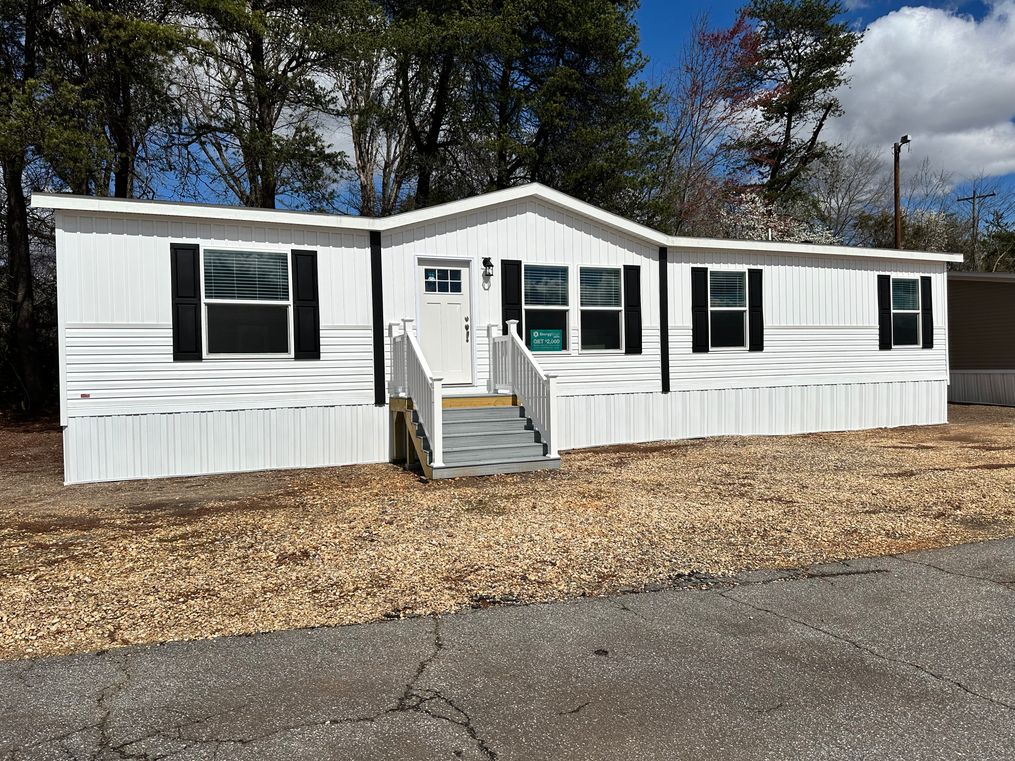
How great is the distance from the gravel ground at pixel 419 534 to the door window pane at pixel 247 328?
171cm

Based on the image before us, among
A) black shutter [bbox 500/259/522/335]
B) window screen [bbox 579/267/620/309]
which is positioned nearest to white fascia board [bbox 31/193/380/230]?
black shutter [bbox 500/259/522/335]

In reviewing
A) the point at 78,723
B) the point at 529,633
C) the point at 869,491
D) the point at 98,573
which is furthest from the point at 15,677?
the point at 869,491

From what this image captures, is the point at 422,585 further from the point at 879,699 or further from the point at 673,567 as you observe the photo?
the point at 879,699

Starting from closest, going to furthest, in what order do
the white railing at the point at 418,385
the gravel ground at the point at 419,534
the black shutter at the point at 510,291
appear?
the gravel ground at the point at 419,534, the white railing at the point at 418,385, the black shutter at the point at 510,291

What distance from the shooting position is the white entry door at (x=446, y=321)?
10.2m

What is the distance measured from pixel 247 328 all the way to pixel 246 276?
2.23 ft

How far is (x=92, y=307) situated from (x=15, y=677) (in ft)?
21.0

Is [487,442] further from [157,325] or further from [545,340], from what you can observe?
[157,325]

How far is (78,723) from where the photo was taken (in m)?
2.75

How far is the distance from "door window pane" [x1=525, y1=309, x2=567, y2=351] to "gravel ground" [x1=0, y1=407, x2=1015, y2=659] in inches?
88.5

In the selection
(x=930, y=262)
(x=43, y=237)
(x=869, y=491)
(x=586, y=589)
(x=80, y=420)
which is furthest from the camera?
(x=43, y=237)

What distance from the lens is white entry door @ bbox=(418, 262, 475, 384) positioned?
33.5 feet

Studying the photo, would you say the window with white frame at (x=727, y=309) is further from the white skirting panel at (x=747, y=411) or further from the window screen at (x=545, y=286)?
the window screen at (x=545, y=286)

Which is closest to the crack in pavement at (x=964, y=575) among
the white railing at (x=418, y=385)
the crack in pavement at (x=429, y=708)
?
the crack in pavement at (x=429, y=708)
